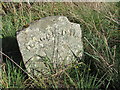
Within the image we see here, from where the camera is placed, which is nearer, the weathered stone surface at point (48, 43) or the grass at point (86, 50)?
the grass at point (86, 50)

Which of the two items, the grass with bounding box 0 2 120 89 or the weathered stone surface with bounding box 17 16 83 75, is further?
the weathered stone surface with bounding box 17 16 83 75

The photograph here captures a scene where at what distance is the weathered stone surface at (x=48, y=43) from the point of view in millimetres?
2291

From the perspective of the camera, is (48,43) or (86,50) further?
(86,50)

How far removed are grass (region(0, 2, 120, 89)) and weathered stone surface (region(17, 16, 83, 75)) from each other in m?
0.11

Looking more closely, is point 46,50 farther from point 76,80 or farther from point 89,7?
point 89,7

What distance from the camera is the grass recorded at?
2.18m

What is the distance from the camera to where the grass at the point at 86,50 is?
218cm

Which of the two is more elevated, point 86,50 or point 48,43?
point 48,43

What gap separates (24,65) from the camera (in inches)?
92.0

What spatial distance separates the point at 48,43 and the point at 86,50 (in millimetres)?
507

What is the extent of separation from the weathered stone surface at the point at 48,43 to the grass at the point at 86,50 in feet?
0.37

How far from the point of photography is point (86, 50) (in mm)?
2631

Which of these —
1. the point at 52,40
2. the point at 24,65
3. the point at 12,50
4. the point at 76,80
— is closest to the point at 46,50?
the point at 52,40

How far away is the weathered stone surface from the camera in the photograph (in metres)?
2.29
